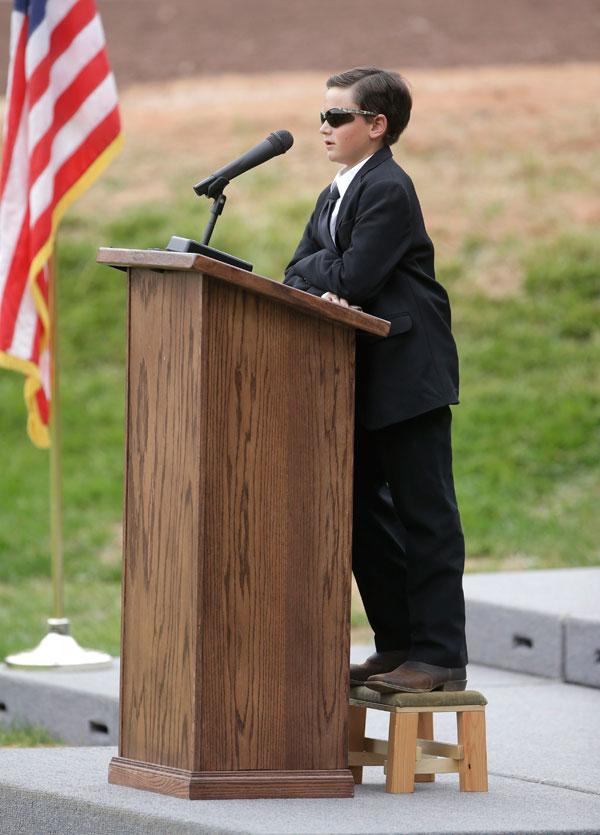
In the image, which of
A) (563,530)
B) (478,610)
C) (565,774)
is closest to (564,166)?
(563,530)

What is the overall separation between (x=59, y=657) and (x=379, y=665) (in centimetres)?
244

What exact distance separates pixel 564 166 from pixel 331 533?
33.6 feet

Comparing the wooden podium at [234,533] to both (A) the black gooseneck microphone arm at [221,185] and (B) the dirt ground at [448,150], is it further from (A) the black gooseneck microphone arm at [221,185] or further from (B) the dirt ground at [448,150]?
(B) the dirt ground at [448,150]

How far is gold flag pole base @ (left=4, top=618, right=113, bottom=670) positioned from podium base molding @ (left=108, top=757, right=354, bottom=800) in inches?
92.0

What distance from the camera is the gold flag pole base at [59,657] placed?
569 cm

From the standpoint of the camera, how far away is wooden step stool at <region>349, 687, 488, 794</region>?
3.39 meters

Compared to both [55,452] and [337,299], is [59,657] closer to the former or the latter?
[55,452]

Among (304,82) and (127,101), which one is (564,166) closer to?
(304,82)

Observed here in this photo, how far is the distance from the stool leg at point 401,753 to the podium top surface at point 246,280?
866 millimetres

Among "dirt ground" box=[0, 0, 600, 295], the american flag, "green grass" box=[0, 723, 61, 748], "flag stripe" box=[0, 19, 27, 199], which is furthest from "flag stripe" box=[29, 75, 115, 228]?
"dirt ground" box=[0, 0, 600, 295]

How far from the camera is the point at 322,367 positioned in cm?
328

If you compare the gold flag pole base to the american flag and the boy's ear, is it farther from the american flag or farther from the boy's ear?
the boy's ear

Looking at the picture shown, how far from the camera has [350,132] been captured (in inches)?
135

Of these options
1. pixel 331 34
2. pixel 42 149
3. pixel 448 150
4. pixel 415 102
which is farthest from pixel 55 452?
pixel 331 34
